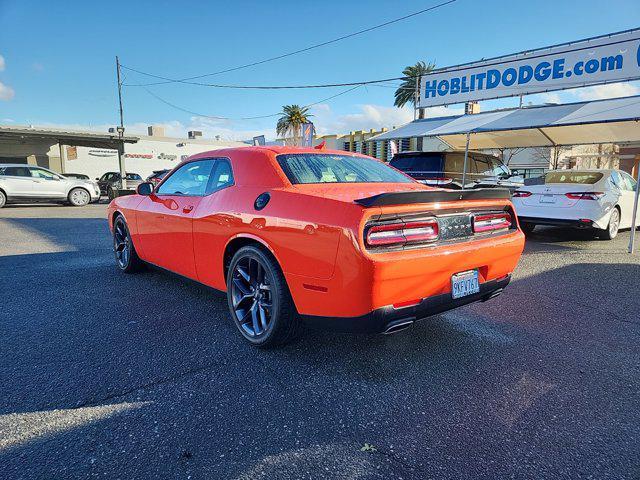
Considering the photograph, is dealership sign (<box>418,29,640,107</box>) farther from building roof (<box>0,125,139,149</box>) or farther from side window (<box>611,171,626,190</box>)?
building roof (<box>0,125,139,149</box>)

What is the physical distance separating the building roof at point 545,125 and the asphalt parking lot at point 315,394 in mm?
6273

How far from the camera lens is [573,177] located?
25.7 ft

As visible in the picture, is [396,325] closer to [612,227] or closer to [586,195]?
[586,195]

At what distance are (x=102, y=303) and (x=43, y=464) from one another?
7.99 ft

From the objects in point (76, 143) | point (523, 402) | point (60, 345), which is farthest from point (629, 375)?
point (76, 143)

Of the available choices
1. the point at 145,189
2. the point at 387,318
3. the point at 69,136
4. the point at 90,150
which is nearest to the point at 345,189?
the point at 387,318

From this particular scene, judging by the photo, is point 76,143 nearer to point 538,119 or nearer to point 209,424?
point 538,119

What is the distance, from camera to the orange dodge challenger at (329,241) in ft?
7.89

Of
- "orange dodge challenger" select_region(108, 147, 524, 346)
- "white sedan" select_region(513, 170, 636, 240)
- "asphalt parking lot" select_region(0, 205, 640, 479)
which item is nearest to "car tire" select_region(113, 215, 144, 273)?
"asphalt parking lot" select_region(0, 205, 640, 479)

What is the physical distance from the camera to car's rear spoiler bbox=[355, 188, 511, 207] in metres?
2.39

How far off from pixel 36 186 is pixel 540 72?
17.8 meters

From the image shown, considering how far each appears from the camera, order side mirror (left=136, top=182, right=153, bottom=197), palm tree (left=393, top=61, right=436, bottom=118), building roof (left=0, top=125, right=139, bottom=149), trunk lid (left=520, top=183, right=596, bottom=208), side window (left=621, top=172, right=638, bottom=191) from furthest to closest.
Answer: palm tree (left=393, top=61, right=436, bottom=118) → building roof (left=0, top=125, right=139, bottom=149) → side window (left=621, top=172, right=638, bottom=191) → trunk lid (left=520, top=183, right=596, bottom=208) → side mirror (left=136, top=182, right=153, bottom=197)

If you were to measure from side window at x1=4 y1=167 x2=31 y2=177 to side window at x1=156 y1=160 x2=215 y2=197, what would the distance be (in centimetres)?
1470

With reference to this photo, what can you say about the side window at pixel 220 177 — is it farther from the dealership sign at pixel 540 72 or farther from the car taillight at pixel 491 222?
the dealership sign at pixel 540 72
